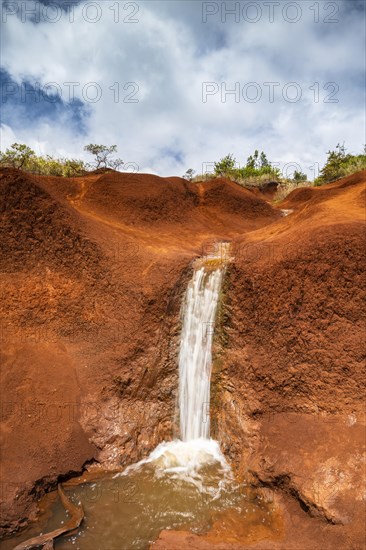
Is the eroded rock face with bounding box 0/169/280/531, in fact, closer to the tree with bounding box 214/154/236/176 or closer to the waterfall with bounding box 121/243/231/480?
the waterfall with bounding box 121/243/231/480

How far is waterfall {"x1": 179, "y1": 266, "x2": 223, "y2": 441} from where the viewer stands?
709 cm

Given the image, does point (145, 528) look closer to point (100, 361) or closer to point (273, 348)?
point (100, 361)

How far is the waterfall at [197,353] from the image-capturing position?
23.3 feet

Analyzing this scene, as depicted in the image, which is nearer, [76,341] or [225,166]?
[76,341]

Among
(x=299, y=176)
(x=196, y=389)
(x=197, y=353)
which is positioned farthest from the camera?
(x=299, y=176)

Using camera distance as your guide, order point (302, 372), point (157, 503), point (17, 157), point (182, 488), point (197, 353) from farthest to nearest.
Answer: point (17, 157)
point (197, 353)
point (302, 372)
point (182, 488)
point (157, 503)

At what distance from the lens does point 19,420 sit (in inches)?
236

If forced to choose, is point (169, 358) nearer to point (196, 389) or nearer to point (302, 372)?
point (196, 389)

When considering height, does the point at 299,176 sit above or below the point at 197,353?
above

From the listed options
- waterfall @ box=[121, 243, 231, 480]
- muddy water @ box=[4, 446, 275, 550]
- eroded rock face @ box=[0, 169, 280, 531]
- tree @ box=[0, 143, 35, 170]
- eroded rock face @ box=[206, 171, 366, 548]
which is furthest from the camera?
tree @ box=[0, 143, 35, 170]

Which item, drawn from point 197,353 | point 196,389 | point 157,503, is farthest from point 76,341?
point 157,503

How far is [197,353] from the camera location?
24.8 ft

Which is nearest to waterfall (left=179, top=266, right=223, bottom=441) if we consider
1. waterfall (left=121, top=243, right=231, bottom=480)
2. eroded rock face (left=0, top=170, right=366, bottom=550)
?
waterfall (left=121, top=243, right=231, bottom=480)

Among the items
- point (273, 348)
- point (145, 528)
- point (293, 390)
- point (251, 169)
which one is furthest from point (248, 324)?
point (251, 169)
